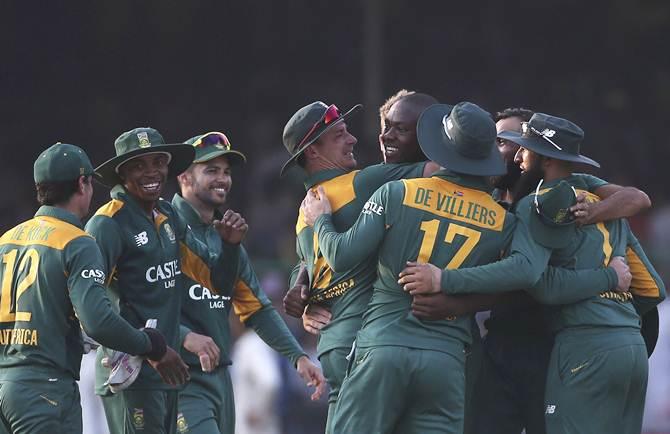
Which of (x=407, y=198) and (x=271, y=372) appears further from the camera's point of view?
(x=271, y=372)

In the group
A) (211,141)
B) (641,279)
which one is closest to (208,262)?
(211,141)

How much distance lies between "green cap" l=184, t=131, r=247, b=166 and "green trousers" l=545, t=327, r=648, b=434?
2.31 metres

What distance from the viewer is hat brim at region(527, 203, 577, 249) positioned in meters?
6.60

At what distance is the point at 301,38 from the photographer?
1658 cm

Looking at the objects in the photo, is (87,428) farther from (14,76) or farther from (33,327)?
(33,327)

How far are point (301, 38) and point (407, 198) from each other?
1036 cm

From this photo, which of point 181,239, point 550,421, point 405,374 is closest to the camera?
point 405,374

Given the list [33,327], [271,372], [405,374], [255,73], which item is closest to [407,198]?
[405,374]

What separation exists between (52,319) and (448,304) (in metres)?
1.89

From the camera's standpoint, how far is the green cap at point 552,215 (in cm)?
659

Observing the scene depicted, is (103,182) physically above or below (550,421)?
above

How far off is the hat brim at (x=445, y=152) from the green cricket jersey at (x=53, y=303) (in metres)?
1.65

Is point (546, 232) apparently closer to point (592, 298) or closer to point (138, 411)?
point (592, 298)

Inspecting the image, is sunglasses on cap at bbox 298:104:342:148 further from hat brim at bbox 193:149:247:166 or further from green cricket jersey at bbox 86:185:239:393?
hat brim at bbox 193:149:247:166
